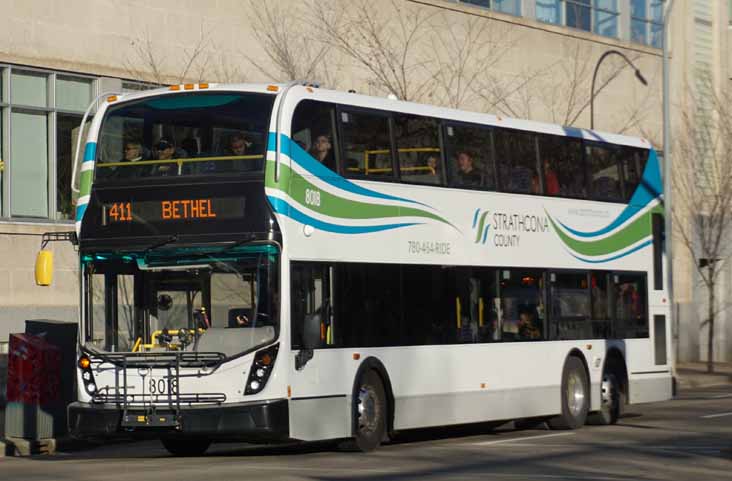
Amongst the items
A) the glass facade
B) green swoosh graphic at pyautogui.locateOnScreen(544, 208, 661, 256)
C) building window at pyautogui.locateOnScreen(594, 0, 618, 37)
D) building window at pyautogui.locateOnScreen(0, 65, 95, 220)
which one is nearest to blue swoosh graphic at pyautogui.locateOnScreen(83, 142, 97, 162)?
green swoosh graphic at pyautogui.locateOnScreen(544, 208, 661, 256)

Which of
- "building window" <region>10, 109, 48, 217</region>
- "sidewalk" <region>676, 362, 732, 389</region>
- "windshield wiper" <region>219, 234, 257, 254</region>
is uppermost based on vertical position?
"building window" <region>10, 109, 48, 217</region>

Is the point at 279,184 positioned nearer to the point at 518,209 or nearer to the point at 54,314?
the point at 518,209

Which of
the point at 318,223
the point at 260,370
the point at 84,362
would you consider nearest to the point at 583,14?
the point at 318,223

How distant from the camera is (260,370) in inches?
645

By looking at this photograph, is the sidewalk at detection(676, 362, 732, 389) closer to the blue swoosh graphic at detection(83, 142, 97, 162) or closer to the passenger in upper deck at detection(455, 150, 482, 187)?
the passenger in upper deck at detection(455, 150, 482, 187)

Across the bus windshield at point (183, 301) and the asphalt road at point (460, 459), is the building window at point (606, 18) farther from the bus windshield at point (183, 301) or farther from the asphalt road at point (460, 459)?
the bus windshield at point (183, 301)

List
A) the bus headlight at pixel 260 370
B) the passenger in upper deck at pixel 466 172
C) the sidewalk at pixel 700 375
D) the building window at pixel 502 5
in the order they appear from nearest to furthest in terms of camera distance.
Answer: the bus headlight at pixel 260 370 → the passenger in upper deck at pixel 466 172 → the sidewalk at pixel 700 375 → the building window at pixel 502 5

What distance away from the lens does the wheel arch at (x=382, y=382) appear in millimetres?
17734

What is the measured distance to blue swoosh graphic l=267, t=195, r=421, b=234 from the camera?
16.6m

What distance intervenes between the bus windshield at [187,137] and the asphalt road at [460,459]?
3.18 m

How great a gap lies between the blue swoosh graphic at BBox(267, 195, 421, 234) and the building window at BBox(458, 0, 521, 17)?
2045 cm

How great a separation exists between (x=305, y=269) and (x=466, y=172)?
13.0ft

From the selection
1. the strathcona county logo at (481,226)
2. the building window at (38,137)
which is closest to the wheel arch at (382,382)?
the strathcona county logo at (481,226)

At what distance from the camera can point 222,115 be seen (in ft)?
56.0
